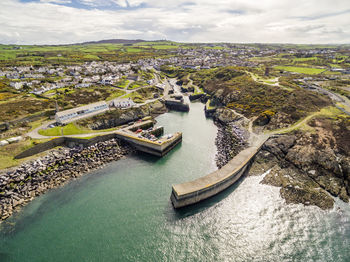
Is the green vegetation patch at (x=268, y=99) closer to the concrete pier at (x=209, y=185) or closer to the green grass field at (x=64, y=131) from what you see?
the concrete pier at (x=209, y=185)

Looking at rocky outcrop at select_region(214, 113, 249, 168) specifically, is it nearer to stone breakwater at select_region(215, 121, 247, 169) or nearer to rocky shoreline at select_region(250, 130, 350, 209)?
stone breakwater at select_region(215, 121, 247, 169)

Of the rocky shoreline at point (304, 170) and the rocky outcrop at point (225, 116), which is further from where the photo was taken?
the rocky outcrop at point (225, 116)

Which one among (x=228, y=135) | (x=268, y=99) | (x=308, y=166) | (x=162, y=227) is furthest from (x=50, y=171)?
(x=268, y=99)

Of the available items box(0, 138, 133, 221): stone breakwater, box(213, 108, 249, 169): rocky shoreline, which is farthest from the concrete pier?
box(0, 138, 133, 221): stone breakwater

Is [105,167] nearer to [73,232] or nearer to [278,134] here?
[73,232]

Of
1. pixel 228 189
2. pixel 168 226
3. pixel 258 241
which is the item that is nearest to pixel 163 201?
pixel 168 226

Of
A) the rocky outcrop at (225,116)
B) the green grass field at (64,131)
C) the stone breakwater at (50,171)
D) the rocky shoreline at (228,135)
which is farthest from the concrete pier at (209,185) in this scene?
the green grass field at (64,131)

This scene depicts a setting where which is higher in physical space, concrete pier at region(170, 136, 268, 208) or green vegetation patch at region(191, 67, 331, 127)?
green vegetation patch at region(191, 67, 331, 127)
